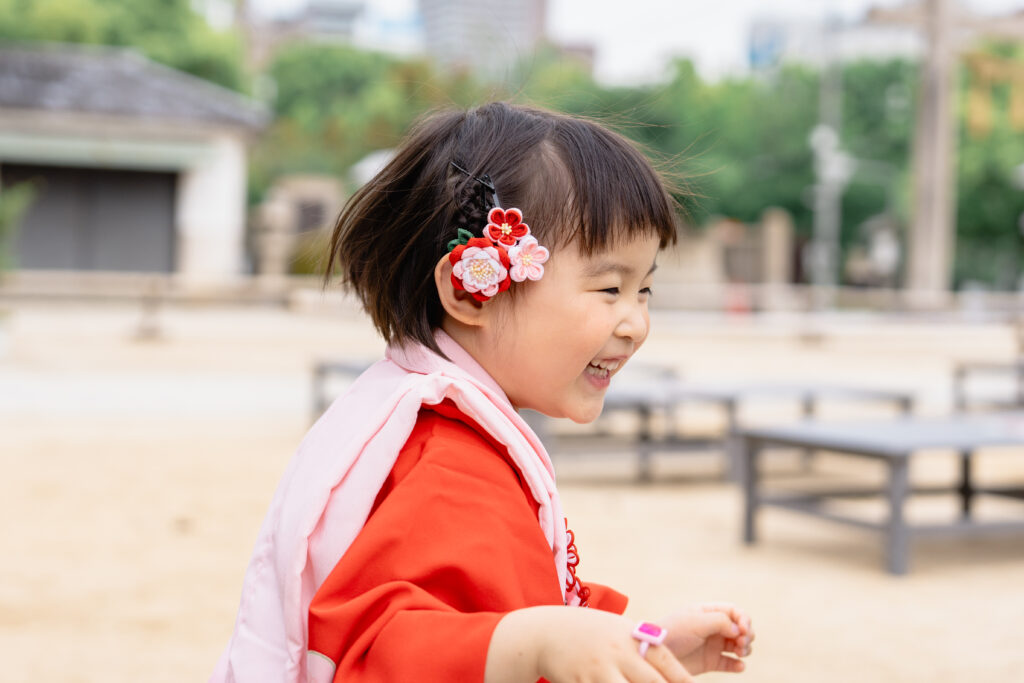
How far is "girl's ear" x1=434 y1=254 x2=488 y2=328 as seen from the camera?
142cm

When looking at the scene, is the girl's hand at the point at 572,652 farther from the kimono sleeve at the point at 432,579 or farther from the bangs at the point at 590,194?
the bangs at the point at 590,194

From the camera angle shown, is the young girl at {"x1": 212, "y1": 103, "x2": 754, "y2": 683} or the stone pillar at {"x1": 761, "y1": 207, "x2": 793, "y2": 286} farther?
the stone pillar at {"x1": 761, "y1": 207, "x2": 793, "y2": 286}

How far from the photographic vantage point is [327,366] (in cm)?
885

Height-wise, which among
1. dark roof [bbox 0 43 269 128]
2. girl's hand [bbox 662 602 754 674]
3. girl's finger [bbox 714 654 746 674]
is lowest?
girl's finger [bbox 714 654 746 674]

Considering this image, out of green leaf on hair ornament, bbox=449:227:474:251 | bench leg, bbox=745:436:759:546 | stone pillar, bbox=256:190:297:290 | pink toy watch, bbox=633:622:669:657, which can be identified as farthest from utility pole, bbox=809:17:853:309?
pink toy watch, bbox=633:622:669:657

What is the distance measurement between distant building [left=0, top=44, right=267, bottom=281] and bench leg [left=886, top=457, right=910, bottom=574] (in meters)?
22.2

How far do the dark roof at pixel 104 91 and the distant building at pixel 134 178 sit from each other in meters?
0.03

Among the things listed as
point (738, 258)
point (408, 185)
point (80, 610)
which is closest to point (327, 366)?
point (80, 610)

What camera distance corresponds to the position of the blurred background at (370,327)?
4043 millimetres

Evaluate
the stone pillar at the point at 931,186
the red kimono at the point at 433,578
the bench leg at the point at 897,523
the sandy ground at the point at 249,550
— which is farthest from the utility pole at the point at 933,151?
the red kimono at the point at 433,578

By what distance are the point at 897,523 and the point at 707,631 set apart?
12.9 ft

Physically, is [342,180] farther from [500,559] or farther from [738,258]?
[500,559]

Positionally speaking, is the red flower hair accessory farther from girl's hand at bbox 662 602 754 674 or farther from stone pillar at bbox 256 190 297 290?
stone pillar at bbox 256 190 297 290

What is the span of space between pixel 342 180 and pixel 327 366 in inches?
1112
